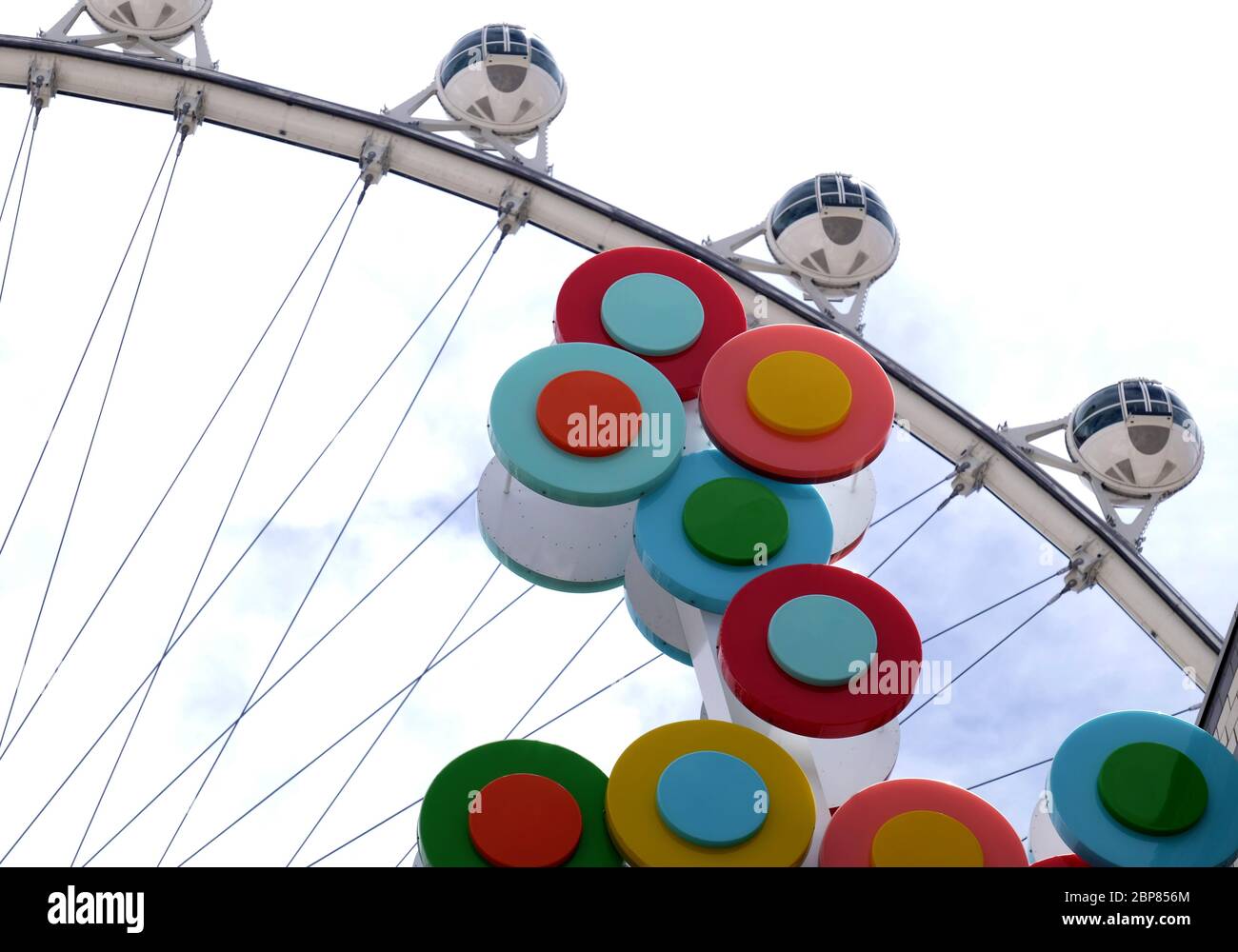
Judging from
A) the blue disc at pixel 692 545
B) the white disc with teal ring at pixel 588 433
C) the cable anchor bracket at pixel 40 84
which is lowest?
the blue disc at pixel 692 545

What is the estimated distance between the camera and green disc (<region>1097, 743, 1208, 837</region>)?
8703mm

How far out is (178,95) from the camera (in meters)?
16.9

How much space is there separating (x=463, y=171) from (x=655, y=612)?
721 centimetres

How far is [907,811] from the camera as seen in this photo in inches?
352

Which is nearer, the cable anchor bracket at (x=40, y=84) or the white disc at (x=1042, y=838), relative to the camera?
the white disc at (x=1042, y=838)

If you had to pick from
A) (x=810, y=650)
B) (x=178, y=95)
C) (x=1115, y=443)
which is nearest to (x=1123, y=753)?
(x=810, y=650)

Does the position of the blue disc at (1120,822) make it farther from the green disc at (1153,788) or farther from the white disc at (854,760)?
the white disc at (854,760)

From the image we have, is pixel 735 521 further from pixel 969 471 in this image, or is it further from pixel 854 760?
pixel 969 471

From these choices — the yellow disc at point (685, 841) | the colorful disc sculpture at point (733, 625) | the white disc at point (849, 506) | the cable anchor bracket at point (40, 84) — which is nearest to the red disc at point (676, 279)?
the colorful disc sculpture at point (733, 625)


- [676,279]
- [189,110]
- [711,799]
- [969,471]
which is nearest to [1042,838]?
[711,799]

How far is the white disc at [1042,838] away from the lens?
10.6 metres

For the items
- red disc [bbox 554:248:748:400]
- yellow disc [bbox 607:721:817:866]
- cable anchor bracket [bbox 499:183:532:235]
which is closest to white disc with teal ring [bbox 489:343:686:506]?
red disc [bbox 554:248:748:400]

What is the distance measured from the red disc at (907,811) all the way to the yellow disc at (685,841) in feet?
0.59
